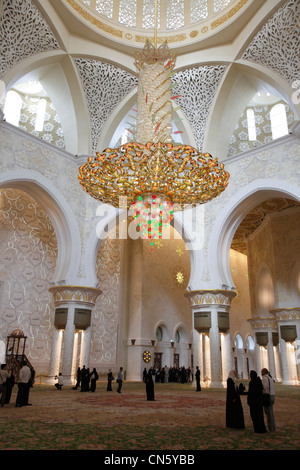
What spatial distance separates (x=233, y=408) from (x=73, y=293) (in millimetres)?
6476

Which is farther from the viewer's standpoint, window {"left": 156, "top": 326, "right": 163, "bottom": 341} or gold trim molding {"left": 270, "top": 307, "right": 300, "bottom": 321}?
window {"left": 156, "top": 326, "right": 163, "bottom": 341}

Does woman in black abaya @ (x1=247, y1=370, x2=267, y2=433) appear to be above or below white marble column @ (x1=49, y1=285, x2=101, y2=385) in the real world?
below

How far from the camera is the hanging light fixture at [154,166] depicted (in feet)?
20.5

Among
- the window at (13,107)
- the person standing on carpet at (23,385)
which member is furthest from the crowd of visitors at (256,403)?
the window at (13,107)

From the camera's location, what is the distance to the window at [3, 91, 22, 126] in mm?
10922

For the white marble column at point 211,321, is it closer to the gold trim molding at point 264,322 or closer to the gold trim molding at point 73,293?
the gold trim molding at point 73,293

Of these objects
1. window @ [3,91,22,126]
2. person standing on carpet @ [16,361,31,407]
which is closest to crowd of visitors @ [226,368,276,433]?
person standing on carpet @ [16,361,31,407]

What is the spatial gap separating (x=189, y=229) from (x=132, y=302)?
4348 millimetres

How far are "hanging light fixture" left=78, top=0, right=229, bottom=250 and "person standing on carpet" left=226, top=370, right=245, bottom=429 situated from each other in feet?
11.6

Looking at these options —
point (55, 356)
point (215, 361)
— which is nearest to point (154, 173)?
point (215, 361)

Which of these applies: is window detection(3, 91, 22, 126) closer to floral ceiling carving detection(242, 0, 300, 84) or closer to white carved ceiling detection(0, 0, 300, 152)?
white carved ceiling detection(0, 0, 300, 152)

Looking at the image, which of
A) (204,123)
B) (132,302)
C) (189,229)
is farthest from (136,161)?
(132,302)

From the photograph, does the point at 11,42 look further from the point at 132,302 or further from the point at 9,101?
the point at 132,302

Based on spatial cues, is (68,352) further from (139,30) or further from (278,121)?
(278,121)
